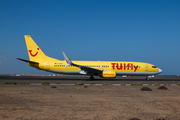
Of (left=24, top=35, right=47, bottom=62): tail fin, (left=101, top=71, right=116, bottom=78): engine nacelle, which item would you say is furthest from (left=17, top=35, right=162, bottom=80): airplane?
(left=101, top=71, right=116, bottom=78): engine nacelle

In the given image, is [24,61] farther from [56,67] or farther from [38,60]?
[56,67]

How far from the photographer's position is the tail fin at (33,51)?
33616 mm

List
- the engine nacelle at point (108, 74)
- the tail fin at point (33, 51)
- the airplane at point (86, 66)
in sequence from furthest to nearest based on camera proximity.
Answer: the tail fin at point (33, 51) < the airplane at point (86, 66) < the engine nacelle at point (108, 74)

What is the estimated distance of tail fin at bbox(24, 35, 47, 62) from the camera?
3362 centimetres

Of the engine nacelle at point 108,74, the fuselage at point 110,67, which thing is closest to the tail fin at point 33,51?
the fuselage at point 110,67

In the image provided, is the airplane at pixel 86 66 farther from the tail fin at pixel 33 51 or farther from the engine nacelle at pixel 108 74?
the engine nacelle at pixel 108 74

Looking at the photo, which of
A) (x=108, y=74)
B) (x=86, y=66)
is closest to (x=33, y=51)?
(x=86, y=66)

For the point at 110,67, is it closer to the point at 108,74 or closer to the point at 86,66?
the point at 108,74

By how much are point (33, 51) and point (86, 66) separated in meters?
10.9

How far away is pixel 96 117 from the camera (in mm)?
6270

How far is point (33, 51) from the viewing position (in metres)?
33.7

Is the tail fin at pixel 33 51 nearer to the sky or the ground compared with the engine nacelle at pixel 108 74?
nearer to the sky

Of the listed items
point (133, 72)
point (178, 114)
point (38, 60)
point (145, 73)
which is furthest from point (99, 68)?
point (178, 114)

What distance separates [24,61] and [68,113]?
26.4 m
